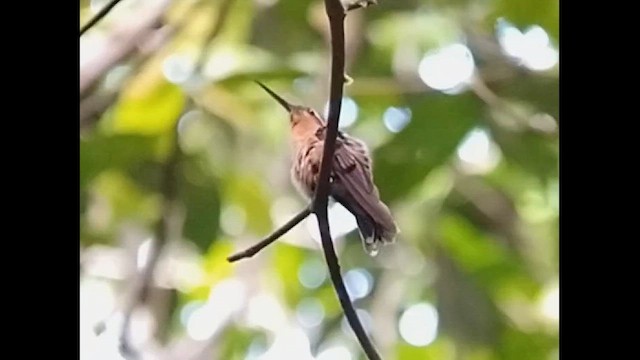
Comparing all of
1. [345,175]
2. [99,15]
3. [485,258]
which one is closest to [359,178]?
[345,175]

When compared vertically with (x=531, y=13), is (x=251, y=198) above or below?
below

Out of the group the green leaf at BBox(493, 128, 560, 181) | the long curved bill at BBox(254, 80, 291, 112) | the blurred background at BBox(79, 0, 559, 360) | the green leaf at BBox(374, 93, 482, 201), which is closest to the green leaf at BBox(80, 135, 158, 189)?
the blurred background at BBox(79, 0, 559, 360)

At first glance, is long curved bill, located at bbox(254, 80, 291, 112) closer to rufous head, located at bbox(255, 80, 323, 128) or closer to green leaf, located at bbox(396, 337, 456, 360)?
rufous head, located at bbox(255, 80, 323, 128)

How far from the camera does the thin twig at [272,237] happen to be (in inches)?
31.2

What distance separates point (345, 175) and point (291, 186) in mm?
56

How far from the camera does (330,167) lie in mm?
756

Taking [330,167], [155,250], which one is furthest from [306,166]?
[155,250]

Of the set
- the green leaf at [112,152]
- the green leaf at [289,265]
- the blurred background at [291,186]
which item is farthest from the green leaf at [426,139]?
the green leaf at [112,152]

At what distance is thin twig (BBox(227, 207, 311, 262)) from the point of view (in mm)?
792

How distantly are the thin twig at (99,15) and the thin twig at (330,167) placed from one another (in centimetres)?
20

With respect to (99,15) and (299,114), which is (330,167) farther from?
(99,15)

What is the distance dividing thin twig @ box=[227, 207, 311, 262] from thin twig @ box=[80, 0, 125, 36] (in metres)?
0.24

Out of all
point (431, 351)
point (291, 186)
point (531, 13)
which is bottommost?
point (431, 351)
